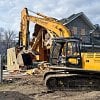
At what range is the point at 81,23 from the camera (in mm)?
51375

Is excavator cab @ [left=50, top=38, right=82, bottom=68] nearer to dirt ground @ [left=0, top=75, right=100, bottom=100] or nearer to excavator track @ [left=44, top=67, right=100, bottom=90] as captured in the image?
excavator track @ [left=44, top=67, right=100, bottom=90]

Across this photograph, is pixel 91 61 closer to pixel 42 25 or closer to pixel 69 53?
pixel 69 53

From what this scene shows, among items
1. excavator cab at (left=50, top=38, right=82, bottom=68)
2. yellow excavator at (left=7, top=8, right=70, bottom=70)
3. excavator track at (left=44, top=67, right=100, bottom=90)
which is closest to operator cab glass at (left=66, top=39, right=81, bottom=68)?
excavator cab at (left=50, top=38, right=82, bottom=68)

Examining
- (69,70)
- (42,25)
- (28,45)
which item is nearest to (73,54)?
(69,70)

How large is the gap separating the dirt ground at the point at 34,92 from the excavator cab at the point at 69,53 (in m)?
1.24

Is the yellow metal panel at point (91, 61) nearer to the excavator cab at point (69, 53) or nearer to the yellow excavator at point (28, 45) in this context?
the excavator cab at point (69, 53)

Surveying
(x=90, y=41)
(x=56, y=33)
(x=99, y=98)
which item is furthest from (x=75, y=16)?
(x=99, y=98)

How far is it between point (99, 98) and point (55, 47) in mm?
Answer: 4653

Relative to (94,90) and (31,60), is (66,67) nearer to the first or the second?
(94,90)

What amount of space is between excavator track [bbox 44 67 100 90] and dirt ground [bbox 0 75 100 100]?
29cm

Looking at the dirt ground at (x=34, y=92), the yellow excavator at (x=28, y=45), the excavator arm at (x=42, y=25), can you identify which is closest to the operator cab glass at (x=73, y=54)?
the dirt ground at (x=34, y=92)

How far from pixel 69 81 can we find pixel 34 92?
1751mm

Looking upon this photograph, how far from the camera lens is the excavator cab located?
16.3 metres

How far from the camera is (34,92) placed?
52.0 feet
